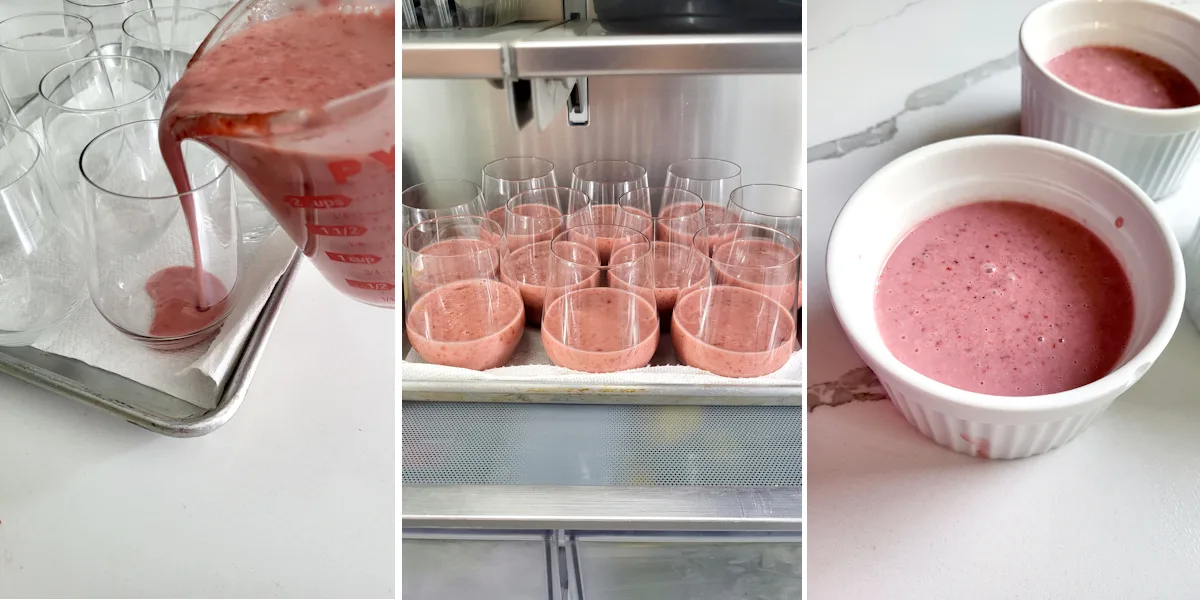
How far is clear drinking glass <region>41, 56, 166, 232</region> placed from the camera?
2.34ft

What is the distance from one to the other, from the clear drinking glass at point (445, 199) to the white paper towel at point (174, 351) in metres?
0.13

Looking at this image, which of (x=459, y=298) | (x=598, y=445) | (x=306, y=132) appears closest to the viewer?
(x=306, y=132)

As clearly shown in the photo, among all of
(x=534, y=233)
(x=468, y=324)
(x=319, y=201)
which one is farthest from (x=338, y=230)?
(x=534, y=233)

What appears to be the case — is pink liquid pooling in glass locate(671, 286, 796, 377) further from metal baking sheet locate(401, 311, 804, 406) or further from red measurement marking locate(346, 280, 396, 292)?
red measurement marking locate(346, 280, 396, 292)

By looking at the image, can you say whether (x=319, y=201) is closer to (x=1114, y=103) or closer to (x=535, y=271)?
(x=535, y=271)

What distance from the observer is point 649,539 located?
0.55 m

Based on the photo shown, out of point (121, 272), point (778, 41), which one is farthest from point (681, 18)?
point (121, 272)

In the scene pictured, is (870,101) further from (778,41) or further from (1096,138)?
(778,41)

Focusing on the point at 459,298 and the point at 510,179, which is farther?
the point at 510,179

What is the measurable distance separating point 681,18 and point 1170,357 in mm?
468

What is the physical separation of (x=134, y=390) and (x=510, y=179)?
0.37 meters

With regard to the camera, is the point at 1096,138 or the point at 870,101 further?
the point at 870,101

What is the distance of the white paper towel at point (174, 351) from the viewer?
0.59 meters

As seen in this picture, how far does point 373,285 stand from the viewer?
2.05 ft
